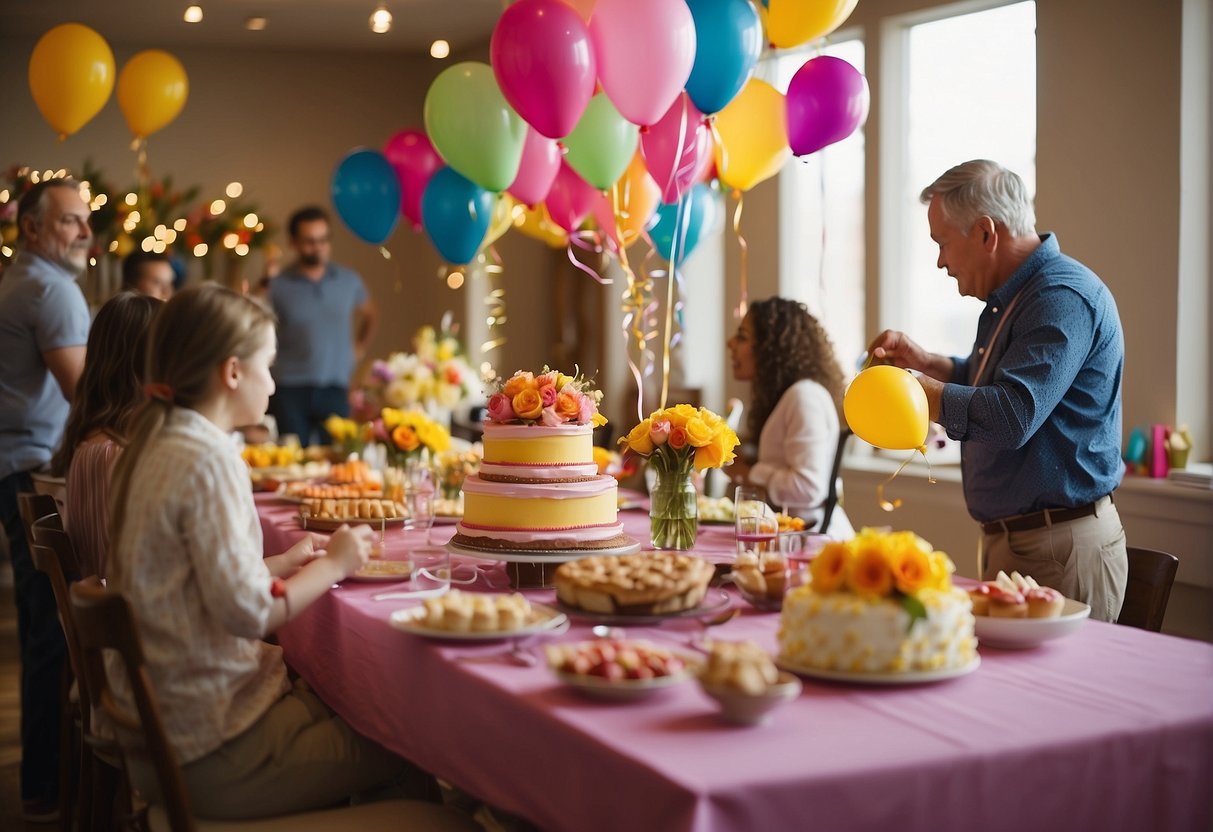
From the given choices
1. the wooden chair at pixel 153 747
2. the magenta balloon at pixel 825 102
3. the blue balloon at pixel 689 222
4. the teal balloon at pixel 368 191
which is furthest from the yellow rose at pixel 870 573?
the teal balloon at pixel 368 191

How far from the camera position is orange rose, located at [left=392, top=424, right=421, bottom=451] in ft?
13.3

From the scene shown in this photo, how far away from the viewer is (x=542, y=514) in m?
2.60

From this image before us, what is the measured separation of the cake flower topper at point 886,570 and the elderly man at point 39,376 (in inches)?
101

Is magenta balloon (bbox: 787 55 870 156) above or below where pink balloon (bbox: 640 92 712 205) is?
above

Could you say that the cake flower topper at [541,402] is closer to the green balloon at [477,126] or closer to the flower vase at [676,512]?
the flower vase at [676,512]

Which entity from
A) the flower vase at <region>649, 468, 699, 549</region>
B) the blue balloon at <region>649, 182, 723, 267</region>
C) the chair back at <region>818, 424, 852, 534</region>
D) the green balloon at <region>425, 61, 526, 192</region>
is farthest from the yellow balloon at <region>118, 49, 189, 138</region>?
the flower vase at <region>649, 468, 699, 549</region>

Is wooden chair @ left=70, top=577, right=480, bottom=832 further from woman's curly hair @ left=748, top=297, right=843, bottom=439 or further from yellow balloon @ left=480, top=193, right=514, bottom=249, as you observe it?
yellow balloon @ left=480, top=193, right=514, bottom=249

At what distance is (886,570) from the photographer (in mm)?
1763

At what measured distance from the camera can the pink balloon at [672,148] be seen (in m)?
3.92

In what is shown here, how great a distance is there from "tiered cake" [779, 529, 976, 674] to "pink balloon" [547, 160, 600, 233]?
120 inches

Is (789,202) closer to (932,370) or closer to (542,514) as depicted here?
(932,370)

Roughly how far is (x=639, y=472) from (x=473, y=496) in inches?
112

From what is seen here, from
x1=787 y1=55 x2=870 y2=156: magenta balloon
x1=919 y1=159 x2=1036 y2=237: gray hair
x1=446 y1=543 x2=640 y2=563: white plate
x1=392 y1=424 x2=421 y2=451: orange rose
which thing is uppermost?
x1=787 y1=55 x2=870 y2=156: magenta balloon

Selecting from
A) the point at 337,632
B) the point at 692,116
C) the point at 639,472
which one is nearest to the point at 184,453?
the point at 337,632
